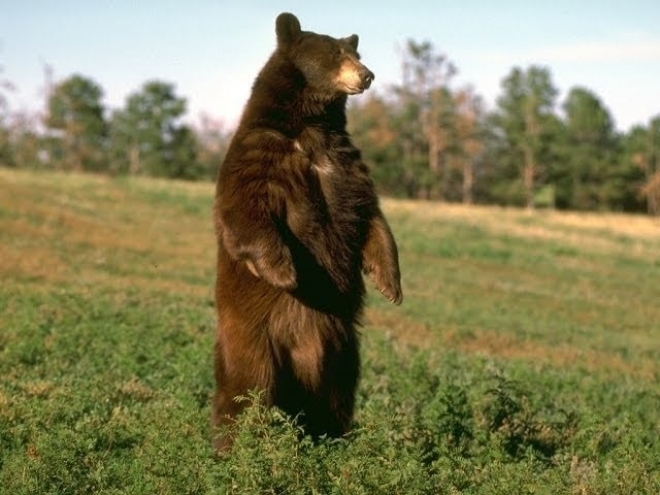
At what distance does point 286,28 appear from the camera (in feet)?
19.2

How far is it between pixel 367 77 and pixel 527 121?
2972 inches

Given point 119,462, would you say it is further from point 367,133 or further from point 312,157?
point 367,133

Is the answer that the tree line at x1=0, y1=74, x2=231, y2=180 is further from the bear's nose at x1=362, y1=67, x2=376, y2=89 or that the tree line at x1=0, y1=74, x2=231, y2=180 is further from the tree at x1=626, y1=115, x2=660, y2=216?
the bear's nose at x1=362, y1=67, x2=376, y2=89

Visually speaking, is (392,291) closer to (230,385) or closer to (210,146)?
(230,385)

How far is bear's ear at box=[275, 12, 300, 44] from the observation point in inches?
230

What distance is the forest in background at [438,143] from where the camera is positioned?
71.5m

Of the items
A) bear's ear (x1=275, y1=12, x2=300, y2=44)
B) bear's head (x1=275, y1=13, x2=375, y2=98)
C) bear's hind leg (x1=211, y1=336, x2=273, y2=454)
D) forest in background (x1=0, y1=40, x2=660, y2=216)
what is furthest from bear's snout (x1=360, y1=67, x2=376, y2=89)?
forest in background (x1=0, y1=40, x2=660, y2=216)

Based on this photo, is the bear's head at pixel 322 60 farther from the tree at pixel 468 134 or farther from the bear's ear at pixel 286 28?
the tree at pixel 468 134

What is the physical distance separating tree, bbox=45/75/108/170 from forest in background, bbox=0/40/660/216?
86 mm

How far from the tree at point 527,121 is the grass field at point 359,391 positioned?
5410cm

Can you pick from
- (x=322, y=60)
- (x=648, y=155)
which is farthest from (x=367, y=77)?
(x=648, y=155)

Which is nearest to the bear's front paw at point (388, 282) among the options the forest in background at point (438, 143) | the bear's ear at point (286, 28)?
the bear's ear at point (286, 28)

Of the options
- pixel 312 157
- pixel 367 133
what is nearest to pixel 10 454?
pixel 312 157

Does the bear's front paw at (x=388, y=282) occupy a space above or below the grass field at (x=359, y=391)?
above
